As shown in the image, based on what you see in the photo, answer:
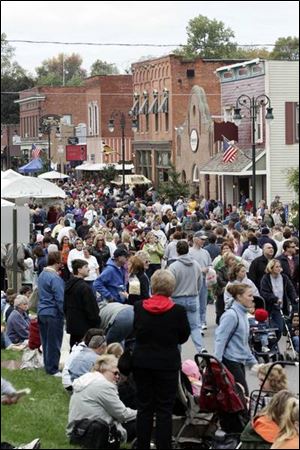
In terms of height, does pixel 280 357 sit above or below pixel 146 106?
below

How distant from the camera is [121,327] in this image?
48.9 feet

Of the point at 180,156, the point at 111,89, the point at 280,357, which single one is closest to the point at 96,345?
the point at 280,357

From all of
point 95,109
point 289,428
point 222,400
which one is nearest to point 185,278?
point 222,400

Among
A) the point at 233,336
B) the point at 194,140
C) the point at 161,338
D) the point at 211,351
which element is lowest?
the point at 211,351

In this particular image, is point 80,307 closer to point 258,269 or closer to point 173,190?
point 258,269

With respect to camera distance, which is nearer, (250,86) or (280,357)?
(280,357)

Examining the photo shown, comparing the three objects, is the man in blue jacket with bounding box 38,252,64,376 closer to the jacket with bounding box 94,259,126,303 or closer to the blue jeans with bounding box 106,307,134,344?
the blue jeans with bounding box 106,307,134,344

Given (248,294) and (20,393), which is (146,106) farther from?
(20,393)

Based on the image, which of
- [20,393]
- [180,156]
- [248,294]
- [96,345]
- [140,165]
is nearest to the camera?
[20,393]

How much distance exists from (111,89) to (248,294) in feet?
227

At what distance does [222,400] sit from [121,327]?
12.1 ft

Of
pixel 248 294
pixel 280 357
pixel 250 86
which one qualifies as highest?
pixel 250 86

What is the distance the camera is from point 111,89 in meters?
81.2

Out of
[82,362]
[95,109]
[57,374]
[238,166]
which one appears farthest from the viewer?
[95,109]
